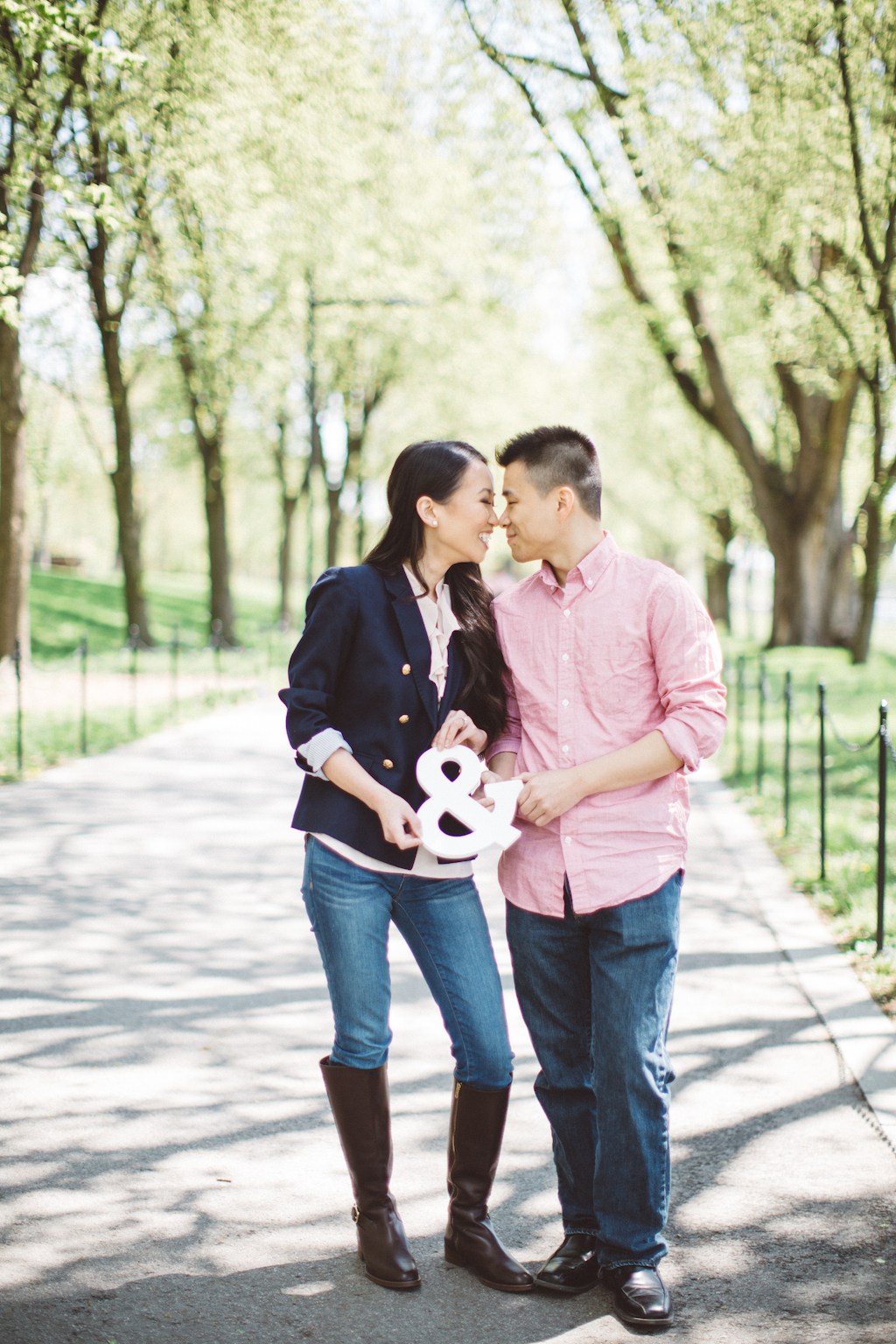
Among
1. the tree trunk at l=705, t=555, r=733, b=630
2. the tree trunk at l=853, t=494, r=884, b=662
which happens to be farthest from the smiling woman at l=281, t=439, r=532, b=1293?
the tree trunk at l=705, t=555, r=733, b=630

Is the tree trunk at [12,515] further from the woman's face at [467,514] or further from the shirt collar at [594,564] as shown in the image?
the shirt collar at [594,564]

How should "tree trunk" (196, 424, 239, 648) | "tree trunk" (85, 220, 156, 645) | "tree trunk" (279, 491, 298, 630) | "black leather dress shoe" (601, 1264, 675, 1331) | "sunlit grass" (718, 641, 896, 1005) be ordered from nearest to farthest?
"black leather dress shoe" (601, 1264, 675, 1331), "sunlit grass" (718, 641, 896, 1005), "tree trunk" (85, 220, 156, 645), "tree trunk" (196, 424, 239, 648), "tree trunk" (279, 491, 298, 630)

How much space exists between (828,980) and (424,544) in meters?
3.34

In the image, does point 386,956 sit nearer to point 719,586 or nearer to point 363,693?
point 363,693

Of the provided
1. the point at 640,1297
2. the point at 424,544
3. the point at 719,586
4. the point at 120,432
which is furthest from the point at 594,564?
the point at 719,586

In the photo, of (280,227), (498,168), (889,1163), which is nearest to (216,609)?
(280,227)

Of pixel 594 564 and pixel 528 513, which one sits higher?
pixel 528 513

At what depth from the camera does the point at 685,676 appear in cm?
298

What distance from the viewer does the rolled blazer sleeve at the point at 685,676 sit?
9.67 ft

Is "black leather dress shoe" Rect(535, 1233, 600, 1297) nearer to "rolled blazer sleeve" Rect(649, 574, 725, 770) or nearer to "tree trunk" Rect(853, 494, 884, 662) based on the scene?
"rolled blazer sleeve" Rect(649, 574, 725, 770)

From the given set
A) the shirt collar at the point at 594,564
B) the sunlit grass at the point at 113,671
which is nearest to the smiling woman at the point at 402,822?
the shirt collar at the point at 594,564

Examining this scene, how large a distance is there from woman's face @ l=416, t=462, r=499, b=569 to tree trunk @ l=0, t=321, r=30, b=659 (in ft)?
41.7

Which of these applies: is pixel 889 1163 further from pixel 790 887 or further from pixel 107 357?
pixel 107 357

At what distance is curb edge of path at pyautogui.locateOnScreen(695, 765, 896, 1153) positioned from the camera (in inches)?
172
